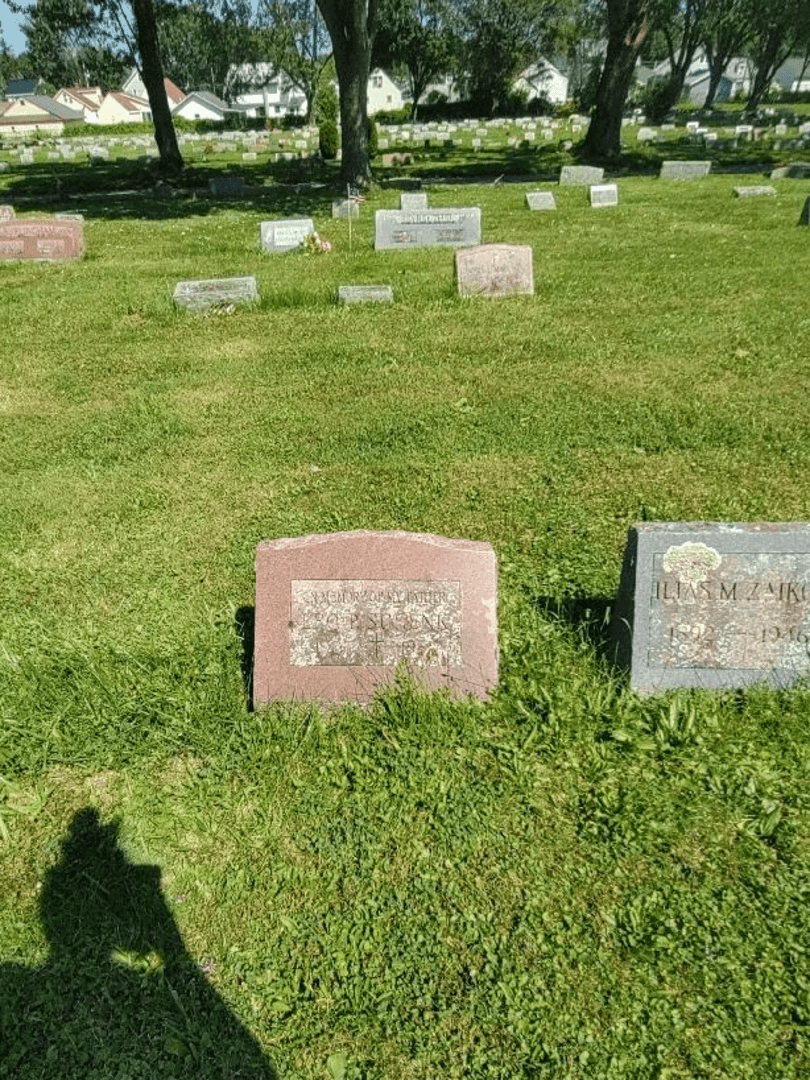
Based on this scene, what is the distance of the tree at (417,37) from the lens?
57.3 meters

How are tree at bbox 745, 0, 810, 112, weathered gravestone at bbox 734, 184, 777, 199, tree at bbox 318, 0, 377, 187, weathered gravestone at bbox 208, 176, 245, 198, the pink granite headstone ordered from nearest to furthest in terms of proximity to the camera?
the pink granite headstone
weathered gravestone at bbox 734, 184, 777, 199
tree at bbox 318, 0, 377, 187
weathered gravestone at bbox 208, 176, 245, 198
tree at bbox 745, 0, 810, 112

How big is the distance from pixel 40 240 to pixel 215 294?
579 cm

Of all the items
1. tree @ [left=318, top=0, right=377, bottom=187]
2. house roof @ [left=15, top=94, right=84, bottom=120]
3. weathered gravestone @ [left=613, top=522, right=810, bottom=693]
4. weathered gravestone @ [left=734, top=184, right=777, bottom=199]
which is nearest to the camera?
weathered gravestone @ [left=613, top=522, right=810, bottom=693]

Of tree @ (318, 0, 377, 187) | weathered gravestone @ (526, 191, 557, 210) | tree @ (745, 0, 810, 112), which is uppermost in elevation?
tree @ (745, 0, 810, 112)

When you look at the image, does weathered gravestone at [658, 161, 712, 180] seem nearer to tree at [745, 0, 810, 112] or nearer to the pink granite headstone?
tree at [745, 0, 810, 112]

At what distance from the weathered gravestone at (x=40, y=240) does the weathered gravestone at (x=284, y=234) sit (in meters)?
3.49

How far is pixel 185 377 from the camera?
8336 millimetres

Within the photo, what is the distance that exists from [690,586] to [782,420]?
4142 millimetres

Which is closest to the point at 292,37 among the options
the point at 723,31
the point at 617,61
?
the point at 723,31

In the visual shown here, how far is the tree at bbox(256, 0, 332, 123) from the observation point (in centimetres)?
6631

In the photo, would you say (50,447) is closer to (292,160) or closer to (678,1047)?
(678,1047)

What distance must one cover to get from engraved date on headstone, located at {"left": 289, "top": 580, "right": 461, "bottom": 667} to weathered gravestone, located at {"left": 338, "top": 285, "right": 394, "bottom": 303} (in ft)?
25.4

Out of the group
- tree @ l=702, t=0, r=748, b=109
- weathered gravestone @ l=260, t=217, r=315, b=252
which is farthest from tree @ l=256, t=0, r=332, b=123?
weathered gravestone @ l=260, t=217, r=315, b=252

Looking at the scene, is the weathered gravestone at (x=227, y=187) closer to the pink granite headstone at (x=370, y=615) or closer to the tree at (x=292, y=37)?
the pink granite headstone at (x=370, y=615)
